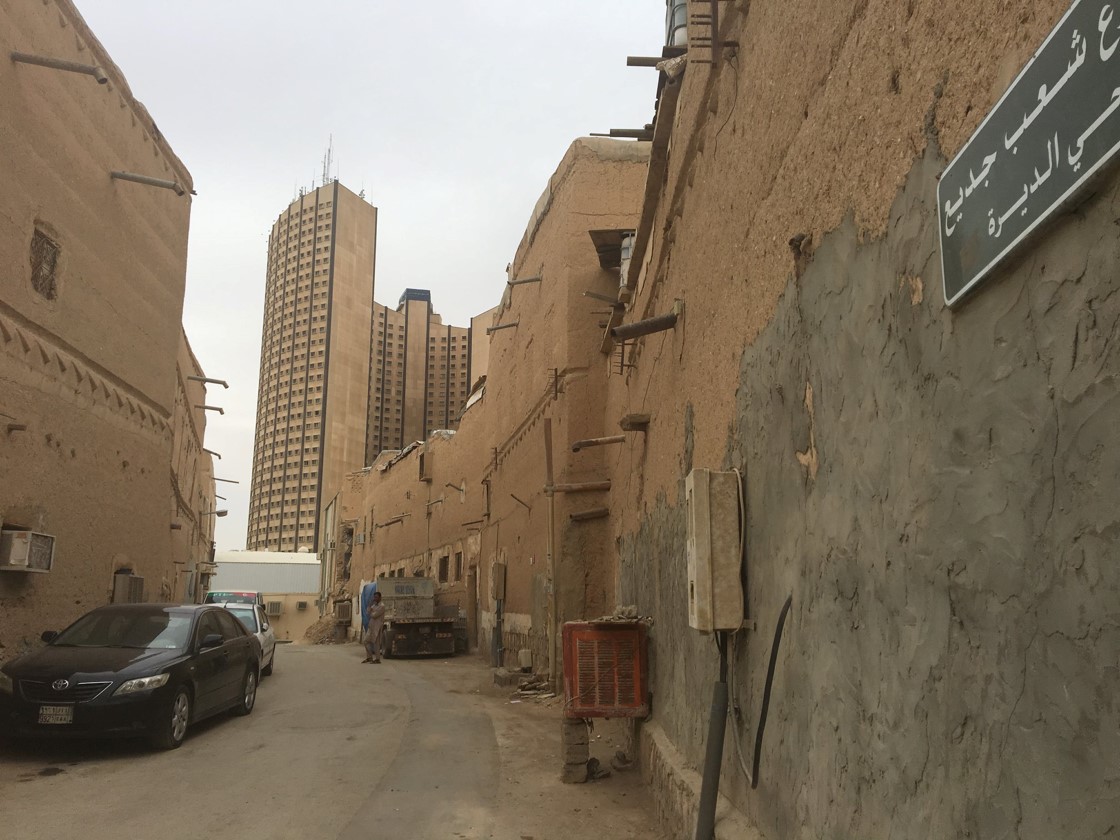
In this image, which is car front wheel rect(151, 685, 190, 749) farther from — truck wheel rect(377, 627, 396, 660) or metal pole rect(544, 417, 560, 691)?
truck wheel rect(377, 627, 396, 660)

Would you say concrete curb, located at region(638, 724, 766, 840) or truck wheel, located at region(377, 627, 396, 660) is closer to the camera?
concrete curb, located at region(638, 724, 766, 840)

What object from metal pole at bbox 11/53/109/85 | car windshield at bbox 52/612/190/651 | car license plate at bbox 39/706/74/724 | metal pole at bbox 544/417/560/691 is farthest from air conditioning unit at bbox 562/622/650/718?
metal pole at bbox 11/53/109/85

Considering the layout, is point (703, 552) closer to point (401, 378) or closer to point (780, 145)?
point (780, 145)

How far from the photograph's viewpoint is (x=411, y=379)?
61.0 meters

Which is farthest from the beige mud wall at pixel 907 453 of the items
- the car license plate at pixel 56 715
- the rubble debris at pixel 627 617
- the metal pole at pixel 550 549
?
the metal pole at pixel 550 549

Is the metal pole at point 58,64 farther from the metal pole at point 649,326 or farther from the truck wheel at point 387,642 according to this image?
the truck wheel at point 387,642

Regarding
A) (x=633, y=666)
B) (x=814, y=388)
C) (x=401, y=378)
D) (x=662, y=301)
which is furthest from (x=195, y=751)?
(x=401, y=378)

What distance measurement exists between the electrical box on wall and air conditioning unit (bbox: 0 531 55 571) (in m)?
7.68

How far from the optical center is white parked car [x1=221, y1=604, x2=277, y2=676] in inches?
579

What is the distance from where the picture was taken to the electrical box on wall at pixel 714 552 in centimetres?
438

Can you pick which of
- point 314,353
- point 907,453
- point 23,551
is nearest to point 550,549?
point 23,551

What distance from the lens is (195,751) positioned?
838 cm

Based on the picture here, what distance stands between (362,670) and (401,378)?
45254 mm

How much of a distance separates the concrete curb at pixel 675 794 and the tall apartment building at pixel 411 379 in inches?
2079
